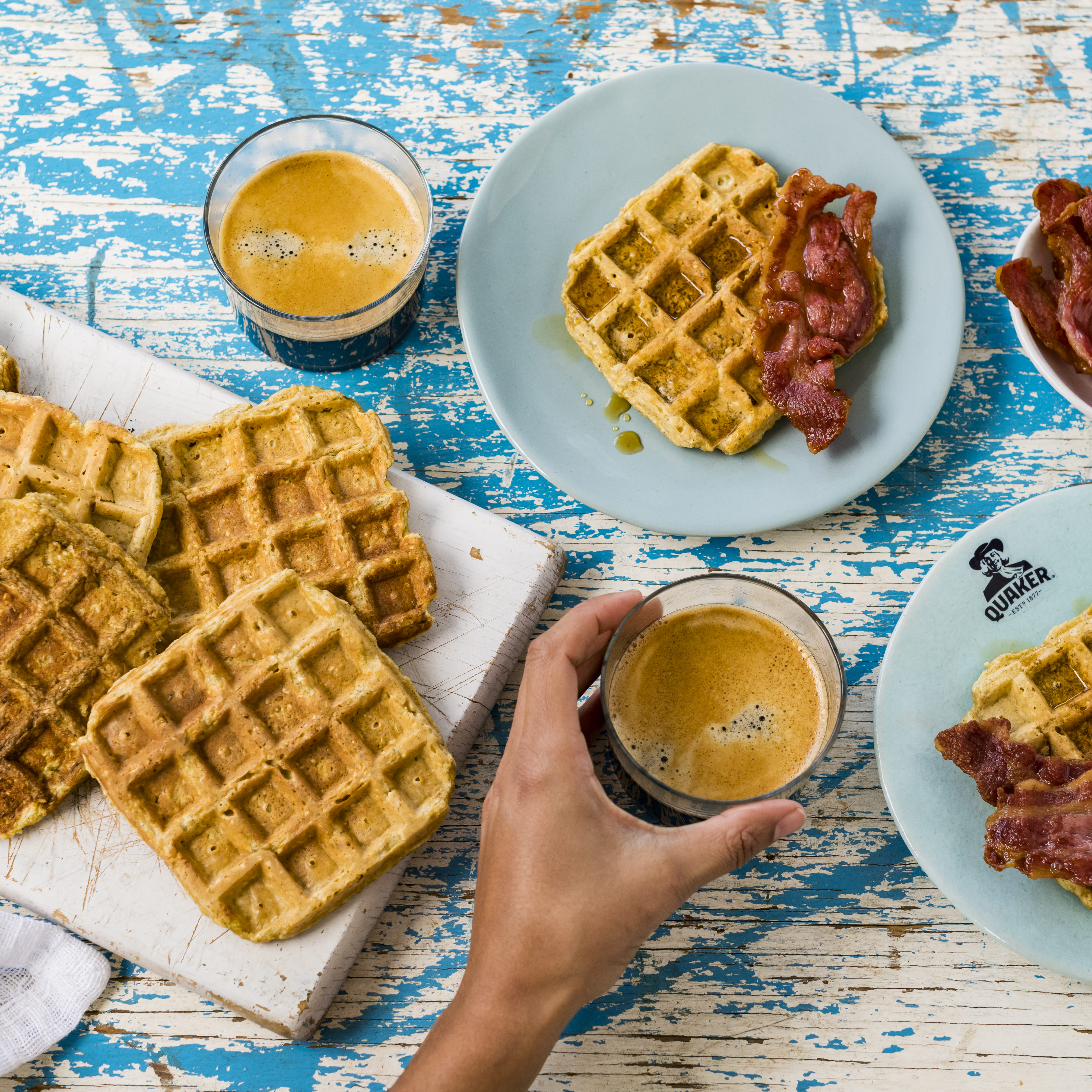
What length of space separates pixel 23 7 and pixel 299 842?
9.33 feet

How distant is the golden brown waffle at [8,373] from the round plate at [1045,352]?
9.11 feet

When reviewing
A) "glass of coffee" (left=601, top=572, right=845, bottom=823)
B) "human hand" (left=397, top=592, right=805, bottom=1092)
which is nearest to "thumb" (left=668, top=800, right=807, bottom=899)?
"human hand" (left=397, top=592, right=805, bottom=1092)

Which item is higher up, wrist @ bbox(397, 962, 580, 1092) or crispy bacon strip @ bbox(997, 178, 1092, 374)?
crispy bacon strip @ bbox(997, 178, 1092, 374)

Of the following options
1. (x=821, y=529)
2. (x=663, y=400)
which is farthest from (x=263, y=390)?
(x=821, y=529)

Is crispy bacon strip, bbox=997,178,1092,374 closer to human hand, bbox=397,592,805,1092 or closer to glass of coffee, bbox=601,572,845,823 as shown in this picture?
glass of coffee, bbox=601,572,845,823

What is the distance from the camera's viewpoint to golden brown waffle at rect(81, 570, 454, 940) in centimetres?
211

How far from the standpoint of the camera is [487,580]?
8.16 ft

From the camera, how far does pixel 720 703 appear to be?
7.41 feet

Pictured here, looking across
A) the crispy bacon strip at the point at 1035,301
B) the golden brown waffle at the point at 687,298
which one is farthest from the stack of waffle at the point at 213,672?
the crispy bacon strip at the point at 1035,301

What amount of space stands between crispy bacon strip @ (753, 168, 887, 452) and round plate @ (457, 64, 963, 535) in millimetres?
133

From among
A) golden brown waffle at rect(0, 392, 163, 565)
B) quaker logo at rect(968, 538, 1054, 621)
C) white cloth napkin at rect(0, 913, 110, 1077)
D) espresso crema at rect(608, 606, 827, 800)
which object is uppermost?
golden brown waffle at rect(0, 392, 163, 565)

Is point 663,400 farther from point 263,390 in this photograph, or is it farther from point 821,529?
point 263,390

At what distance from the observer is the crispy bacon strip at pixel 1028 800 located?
2104 mm

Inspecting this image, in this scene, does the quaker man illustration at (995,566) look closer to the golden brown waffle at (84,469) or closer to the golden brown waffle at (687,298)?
the golden brown waffle at (687,298)
